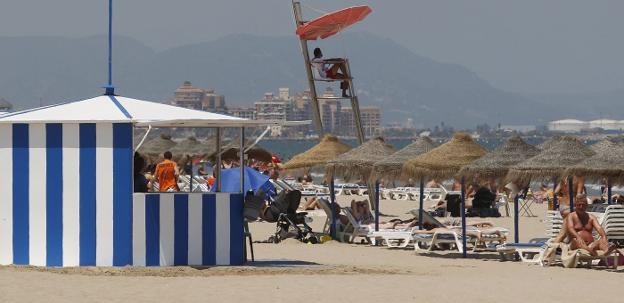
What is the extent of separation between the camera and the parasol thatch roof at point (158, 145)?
28.6 metres

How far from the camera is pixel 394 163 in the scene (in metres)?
16.6

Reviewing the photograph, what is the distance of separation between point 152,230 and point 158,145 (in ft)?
56.9

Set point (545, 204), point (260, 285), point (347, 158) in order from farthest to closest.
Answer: point (545, 204), point (347, 158), point (260, 285)

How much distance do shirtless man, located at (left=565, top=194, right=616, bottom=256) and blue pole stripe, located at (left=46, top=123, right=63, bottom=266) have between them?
16.8 feet

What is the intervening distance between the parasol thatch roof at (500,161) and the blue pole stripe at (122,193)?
15.4 ft

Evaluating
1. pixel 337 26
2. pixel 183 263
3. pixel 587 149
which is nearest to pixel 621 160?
pixel 587 149

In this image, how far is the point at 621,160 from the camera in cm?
1452

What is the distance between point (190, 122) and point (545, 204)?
20.2 m

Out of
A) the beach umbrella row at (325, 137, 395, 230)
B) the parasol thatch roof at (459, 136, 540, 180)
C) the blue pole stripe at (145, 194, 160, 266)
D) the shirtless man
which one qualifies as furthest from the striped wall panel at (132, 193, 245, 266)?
the beach umbrella row at (325, 137, 395, 230)

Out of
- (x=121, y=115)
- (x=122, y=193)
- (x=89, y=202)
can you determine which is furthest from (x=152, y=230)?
(x=121, y=115)

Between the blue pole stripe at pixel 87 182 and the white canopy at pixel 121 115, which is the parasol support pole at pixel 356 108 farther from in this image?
the blue pole stripe at pixel 87 182

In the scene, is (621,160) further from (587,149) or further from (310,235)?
(310,235)

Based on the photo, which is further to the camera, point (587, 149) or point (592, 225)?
point (587, 149)

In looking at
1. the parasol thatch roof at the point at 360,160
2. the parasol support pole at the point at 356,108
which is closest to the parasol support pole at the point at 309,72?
the parasol support pole at the point at 356,108
